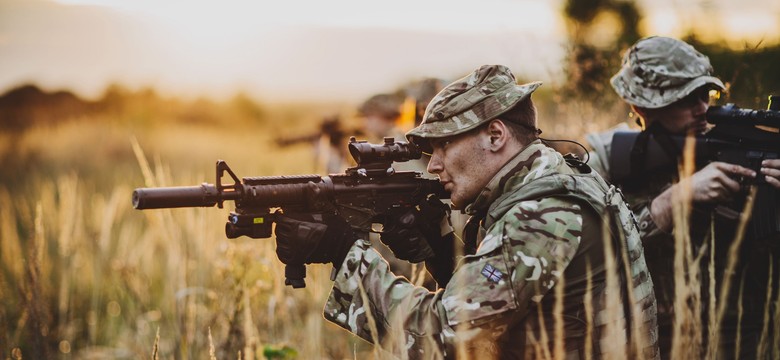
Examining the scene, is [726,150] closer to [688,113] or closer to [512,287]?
Answer: [688,113]

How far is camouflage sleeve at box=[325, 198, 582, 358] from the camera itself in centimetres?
236

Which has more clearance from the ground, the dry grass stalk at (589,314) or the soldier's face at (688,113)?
the soldier's face at (688,113)

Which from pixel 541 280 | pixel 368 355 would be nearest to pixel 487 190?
pixel 541 280

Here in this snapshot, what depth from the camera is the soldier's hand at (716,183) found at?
358cm

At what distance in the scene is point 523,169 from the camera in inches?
103

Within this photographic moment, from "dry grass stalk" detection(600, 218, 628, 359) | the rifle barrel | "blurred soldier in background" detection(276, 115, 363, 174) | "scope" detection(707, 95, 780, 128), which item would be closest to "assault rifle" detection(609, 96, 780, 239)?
"scope" detection(707, 95, 780, 128)

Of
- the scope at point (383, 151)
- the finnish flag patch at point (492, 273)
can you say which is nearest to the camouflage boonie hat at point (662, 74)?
the scope at point (383, 151)

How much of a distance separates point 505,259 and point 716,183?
179 centimetres

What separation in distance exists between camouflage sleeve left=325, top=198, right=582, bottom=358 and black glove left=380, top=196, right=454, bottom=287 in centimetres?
49

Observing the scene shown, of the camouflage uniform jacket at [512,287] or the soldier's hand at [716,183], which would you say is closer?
the camouflage uniform jacket at [512,287]

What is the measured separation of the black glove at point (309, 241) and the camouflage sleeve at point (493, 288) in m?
0.23

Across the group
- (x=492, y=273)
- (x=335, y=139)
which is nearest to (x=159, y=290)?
(x=335, y=139)

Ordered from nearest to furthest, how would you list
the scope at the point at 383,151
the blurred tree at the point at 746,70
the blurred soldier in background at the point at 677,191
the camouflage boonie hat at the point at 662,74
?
the scope at the point at 383,151 < the blurred soldier in background at the point at 677,191 < the camouflage boonie hat at the point at 662,74 < the blurred tree at the point at 746,70

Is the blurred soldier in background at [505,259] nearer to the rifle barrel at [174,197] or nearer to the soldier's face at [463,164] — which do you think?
the soldier's face at [463,164]
